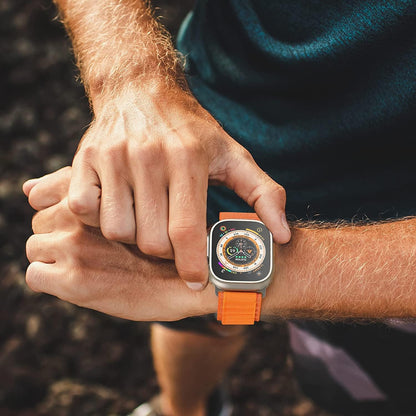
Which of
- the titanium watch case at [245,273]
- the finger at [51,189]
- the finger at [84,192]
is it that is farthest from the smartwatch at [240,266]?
the finger at [51,189]

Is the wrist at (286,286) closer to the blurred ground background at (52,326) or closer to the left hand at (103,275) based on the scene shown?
the left hand at (103,275)

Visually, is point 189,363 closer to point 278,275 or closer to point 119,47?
point 278,275

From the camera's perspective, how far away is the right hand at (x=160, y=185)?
2.56ft

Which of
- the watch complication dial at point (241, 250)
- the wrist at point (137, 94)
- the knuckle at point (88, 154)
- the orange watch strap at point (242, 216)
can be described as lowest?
the watch complication dial at point (241, 250)

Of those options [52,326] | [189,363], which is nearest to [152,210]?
[189,363]

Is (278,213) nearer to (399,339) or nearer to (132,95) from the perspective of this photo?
(132,95)

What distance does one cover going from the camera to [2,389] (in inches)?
66.1

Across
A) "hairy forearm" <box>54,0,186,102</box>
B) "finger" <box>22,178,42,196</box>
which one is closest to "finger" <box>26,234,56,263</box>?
"finger" <box>22,178,42,196</box>

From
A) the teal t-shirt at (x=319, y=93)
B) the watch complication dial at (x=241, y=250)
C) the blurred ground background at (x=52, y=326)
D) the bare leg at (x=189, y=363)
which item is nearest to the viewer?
the watch complication dial at (x=241, y=250)

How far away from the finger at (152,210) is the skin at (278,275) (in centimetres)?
14

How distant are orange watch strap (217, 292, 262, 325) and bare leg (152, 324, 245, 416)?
0.47 m

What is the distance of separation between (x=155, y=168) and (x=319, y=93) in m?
0.56

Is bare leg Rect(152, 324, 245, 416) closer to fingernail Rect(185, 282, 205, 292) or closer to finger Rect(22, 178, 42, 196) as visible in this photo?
fingernail Rect(185, 282, 205, 292)

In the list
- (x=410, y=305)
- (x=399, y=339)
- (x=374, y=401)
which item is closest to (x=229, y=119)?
(x=410, y=305)
